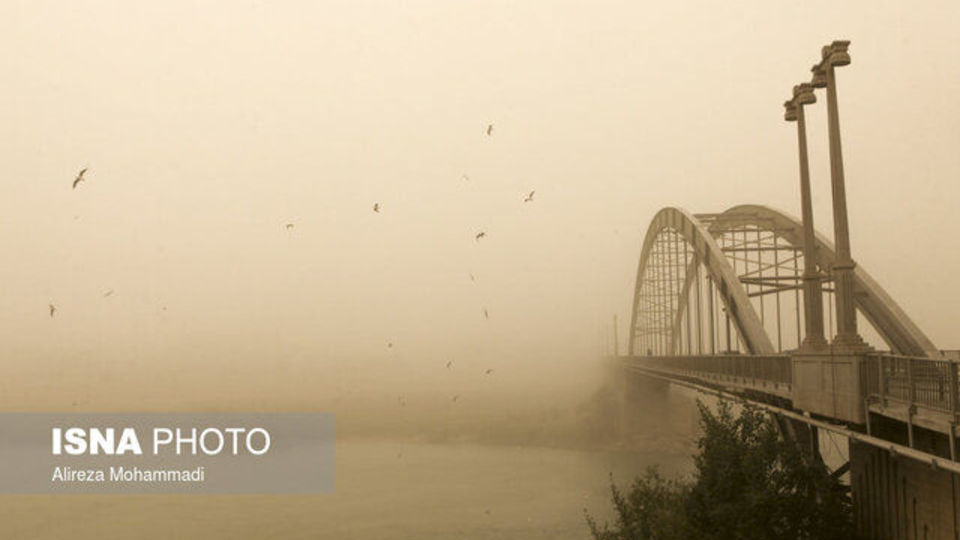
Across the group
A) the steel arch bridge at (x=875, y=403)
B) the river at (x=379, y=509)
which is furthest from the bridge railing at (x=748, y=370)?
the river at (x=379, y=509)

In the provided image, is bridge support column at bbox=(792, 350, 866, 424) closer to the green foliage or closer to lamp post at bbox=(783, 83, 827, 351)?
lamp post at bbox=(783, 83, 827, 351)

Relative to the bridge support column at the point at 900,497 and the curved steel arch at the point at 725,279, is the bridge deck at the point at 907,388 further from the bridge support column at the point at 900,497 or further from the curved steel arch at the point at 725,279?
the curved steel arch at the point at 725,279

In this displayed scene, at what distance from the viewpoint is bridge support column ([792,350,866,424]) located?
16.4 meters

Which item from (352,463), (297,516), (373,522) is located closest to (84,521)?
(297,516)

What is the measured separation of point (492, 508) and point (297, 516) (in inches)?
392

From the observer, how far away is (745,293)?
3603 centimetres

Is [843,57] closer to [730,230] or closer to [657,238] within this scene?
[730,230]

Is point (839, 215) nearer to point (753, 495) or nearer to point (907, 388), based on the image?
point (907, 388)

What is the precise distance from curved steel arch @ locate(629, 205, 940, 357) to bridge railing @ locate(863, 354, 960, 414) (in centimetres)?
589

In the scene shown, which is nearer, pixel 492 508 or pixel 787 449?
pixel 787 449

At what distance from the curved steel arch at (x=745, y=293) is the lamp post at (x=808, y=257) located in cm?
284

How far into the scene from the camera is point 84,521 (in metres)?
47.3

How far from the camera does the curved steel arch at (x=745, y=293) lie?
30625 millimetres

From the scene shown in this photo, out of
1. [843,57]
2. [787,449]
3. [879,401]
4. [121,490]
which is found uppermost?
[843,57]
